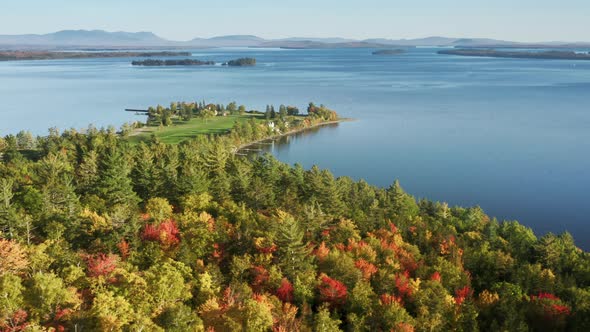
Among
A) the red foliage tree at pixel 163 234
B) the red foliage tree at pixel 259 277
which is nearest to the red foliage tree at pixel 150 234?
the red foliage tree at pixel 163 234

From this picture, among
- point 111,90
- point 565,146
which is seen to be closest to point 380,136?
point 565,146

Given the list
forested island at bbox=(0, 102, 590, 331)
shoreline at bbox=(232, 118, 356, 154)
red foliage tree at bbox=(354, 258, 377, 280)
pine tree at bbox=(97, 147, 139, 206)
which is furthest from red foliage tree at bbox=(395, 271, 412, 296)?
shoreline at bbox=(232, 118, 356, 154)

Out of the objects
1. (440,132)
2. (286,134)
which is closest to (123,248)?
(286,134)

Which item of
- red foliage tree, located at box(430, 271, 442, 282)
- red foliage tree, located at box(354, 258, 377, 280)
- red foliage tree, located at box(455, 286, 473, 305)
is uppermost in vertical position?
red foliage tree, located at box(354, 258, 377, 280)

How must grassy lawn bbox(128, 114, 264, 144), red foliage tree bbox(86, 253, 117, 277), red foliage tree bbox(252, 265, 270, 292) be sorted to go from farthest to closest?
grassy lawn bbox(128, 114, 264, 144), red foliage tree bbox(252, 265, 270, 292), red foliage tree bbox(86, 253, 117, 277)

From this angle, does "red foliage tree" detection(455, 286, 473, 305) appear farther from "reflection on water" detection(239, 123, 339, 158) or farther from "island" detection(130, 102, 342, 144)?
"island" detection(130, 102, 342, 144)

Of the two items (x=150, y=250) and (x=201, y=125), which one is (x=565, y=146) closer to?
(x=201, y=125)

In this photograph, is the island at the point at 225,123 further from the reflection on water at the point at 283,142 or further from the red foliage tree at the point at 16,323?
the red foliage tree at the point at 16,323
